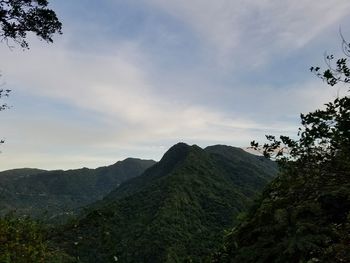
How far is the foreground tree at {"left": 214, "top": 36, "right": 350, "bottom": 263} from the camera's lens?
549 cm

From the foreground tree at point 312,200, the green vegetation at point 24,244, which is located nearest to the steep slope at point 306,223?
the foreground tree at point 312,200

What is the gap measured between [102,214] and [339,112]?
7.91 metres

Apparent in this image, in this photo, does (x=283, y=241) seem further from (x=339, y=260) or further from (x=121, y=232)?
(x=121, y=232)

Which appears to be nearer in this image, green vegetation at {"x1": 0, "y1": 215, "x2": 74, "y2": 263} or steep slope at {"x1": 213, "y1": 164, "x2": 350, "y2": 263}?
steep slope at {"x1": 213, "y1": 164, "x2": 350, "y2": 263}

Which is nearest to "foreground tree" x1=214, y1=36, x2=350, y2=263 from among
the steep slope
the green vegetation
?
the steep slope

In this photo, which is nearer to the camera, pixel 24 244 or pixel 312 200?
pixel 312 200

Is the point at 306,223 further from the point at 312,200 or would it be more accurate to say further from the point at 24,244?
the point at 24,244

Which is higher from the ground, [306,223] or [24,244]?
[306,223]

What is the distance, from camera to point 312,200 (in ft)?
21.4

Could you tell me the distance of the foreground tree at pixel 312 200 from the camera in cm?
549

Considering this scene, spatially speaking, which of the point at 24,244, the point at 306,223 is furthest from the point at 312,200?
the point at 24,244

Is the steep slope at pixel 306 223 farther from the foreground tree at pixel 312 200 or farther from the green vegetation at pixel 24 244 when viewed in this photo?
the green vegetation at pixel 24 244

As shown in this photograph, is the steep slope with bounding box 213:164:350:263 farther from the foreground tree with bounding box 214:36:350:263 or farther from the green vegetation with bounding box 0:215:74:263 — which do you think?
the green vegetation with bounding box 0:215:74:263

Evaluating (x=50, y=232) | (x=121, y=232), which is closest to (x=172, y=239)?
(x=121, y=232)
